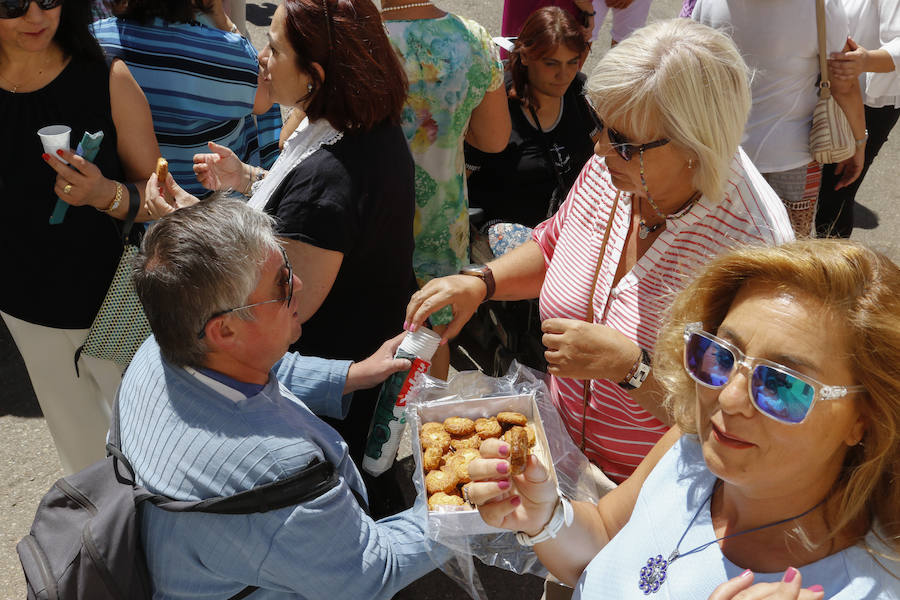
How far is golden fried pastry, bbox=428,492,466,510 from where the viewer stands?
67.6 inches

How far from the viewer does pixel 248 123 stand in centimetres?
310

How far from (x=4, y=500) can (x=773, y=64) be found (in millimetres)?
3382

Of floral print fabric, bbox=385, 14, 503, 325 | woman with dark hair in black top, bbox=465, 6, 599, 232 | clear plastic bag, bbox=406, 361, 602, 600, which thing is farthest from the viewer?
woman with dark hair in black top, bbox=465, 6, 599, 232

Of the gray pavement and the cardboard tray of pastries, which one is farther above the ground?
the cardboard tray of pastries

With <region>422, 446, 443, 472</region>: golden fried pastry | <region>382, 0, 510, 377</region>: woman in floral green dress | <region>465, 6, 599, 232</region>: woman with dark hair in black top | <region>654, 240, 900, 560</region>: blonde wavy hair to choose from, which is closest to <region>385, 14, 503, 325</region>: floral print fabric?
<region>382, 0, 510, 377</region>: woman in floral green dress

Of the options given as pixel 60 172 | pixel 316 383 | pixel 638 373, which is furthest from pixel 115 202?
pixel 638 373

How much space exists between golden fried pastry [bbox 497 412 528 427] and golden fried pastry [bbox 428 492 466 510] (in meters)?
0.23

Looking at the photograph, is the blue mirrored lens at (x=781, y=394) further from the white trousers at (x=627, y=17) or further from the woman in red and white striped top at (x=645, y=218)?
the white trousers at (x=627, y=17)

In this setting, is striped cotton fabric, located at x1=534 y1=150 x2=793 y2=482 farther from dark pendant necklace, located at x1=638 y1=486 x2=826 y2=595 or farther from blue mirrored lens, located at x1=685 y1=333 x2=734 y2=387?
dark pendant necklace, located at x1=638 y1=486 x2=826 y2=595

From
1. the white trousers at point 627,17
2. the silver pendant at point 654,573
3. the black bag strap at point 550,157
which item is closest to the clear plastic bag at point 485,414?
the silver pendant at point 654,573

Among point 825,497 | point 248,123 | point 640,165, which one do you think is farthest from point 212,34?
point 825,497

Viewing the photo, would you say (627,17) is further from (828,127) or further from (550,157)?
(828,127)

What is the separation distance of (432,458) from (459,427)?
112mm

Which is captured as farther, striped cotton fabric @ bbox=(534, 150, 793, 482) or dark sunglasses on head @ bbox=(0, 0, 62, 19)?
dark sunglasses on head @ bbox=(0, 0, 62, 19)
